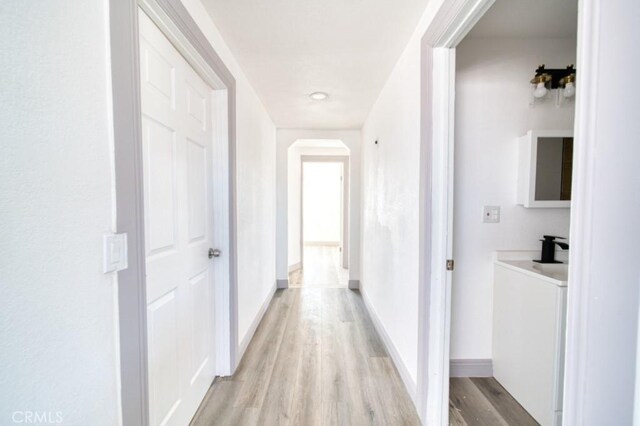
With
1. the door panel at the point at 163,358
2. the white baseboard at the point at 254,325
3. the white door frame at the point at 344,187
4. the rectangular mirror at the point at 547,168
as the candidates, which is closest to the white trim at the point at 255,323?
the white baseboard at the point at 254,325

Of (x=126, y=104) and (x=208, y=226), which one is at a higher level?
(x=126, y=104)

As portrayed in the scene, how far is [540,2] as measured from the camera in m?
1.50

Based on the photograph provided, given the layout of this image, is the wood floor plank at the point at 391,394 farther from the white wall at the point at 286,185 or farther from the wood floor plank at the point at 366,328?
the white wall at the point at 286,185

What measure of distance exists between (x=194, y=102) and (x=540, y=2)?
208cm

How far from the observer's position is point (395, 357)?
2.04m

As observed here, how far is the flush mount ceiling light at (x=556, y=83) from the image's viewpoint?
1736 mm

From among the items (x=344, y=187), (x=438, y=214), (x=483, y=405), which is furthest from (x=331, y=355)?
(x=344, y=187)

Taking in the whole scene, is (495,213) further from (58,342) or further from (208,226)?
(58,342)

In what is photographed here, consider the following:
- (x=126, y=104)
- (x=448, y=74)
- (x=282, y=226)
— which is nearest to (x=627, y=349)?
(x=448, y=74)

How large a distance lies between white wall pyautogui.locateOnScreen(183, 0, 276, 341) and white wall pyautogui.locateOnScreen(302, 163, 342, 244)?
14.1 ft

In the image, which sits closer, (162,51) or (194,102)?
(162,51)

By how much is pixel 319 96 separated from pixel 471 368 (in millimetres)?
2670

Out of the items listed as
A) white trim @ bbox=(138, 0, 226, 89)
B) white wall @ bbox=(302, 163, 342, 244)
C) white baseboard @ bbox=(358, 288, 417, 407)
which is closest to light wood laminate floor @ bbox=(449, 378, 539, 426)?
white baseboard @ bbox=(358, 288, 417, 407)

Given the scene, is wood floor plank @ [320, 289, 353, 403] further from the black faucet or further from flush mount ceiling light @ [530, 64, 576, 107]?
flush mount ceiling light @ [530, 64, 576, 107]
